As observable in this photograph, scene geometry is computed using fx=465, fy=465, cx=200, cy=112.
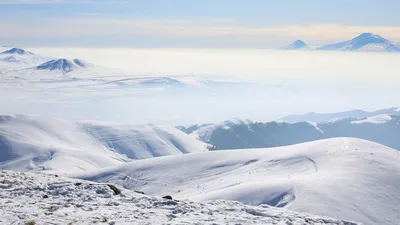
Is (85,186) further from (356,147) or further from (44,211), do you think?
(356,147)

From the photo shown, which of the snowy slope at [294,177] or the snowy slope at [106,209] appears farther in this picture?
the snowy slope at [294,177]

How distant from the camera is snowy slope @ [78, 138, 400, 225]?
46.5 meters

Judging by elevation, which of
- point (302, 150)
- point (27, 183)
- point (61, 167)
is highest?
point (27, 183)

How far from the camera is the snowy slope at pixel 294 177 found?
4650 cm

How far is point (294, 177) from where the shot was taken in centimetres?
5741

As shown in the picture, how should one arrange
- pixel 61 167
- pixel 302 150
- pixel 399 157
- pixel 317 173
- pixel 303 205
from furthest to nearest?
pixel 61 167 → pixel 302 150 → pixel 399 157 → pixel 317 173 → pixel 303 205

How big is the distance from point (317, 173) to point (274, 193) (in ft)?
46.5

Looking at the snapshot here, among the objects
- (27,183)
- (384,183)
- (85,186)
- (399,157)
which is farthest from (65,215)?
(399,157)

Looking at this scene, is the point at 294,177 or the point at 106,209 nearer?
the point at 106,209

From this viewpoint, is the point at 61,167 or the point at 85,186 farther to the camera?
the point at 61,167

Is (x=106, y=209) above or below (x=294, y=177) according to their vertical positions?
above

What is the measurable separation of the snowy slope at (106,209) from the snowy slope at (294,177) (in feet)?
79.5

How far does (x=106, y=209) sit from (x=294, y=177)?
→ 42415mm

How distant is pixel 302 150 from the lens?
77.4 m
